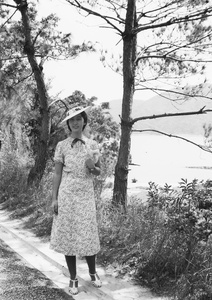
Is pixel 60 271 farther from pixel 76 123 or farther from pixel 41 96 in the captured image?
pixel 41 96

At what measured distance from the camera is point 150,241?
4215 millimetres

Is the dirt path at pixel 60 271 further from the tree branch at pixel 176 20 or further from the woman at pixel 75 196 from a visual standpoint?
the tree branch at pixel 176 20

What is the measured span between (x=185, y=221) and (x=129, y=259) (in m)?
1.00

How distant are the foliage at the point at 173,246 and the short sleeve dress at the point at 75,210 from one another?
70 centimetres

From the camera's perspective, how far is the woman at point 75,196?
3.55 metres

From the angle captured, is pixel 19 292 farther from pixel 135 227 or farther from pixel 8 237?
pixel 8 237

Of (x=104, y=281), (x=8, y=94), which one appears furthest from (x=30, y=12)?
(x=104, y=281)

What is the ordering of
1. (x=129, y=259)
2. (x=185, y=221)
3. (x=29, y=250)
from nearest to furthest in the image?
(x=185, y=221) → (x=129, y=259) → (x=29, y=250)

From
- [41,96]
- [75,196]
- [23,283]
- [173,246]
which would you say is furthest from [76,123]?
[41,96]

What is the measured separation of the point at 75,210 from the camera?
11.7ft

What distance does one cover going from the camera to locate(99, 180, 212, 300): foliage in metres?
3.45

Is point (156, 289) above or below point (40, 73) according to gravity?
below

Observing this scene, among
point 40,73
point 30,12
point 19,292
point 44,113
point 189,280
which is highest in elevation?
point 30,12

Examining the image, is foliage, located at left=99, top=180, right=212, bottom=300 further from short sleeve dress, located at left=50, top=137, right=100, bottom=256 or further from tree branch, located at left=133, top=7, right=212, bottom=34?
tree branch, located at left=133, top=7, right=212, bottom=34
